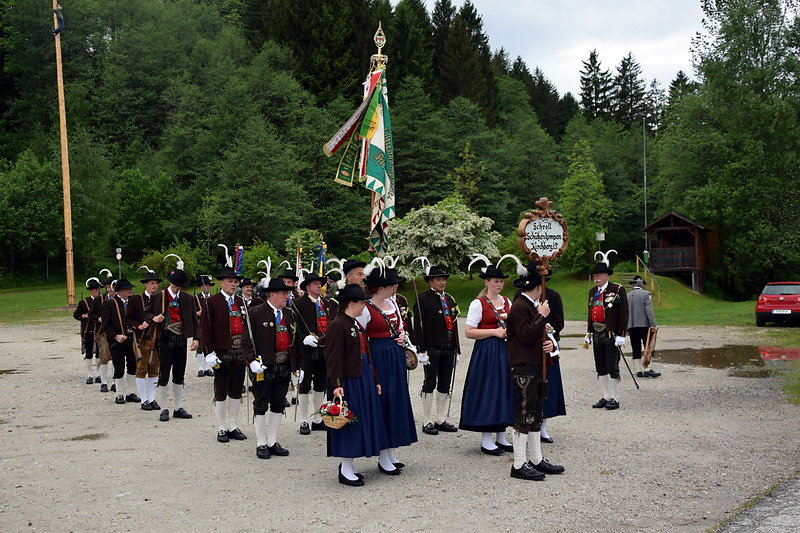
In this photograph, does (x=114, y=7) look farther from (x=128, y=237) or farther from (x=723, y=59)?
(x=723, y=59)

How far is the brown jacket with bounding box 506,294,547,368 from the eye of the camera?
7.85 metres

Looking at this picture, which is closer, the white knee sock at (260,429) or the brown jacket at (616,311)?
the white knee sock at (260,429)

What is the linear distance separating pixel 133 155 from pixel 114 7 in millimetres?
23012

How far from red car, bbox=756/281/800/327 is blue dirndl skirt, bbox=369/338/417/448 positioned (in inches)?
882

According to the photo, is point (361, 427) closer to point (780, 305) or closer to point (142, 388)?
point (142, 388)

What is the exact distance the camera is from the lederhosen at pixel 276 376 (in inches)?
371

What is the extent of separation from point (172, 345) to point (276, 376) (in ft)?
11.0

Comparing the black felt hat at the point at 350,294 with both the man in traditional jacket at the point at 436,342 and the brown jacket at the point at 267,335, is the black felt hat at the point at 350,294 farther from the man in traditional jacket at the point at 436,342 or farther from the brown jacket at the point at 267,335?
the man in traditional jacket at the point at 436,342

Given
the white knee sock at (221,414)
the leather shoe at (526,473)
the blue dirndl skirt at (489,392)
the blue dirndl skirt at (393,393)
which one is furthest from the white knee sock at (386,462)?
the white knee sock at (221,414)

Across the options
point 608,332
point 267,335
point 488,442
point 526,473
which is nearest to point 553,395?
point 488,442

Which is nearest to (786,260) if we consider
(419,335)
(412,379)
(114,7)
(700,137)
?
(700,137)

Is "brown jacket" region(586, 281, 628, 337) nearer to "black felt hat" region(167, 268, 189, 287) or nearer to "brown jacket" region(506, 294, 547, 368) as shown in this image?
"brown jacket" region(506, 294, 547, 368)

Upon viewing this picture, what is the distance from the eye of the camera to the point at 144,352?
12656mm

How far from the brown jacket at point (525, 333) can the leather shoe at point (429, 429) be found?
2.78 meters
